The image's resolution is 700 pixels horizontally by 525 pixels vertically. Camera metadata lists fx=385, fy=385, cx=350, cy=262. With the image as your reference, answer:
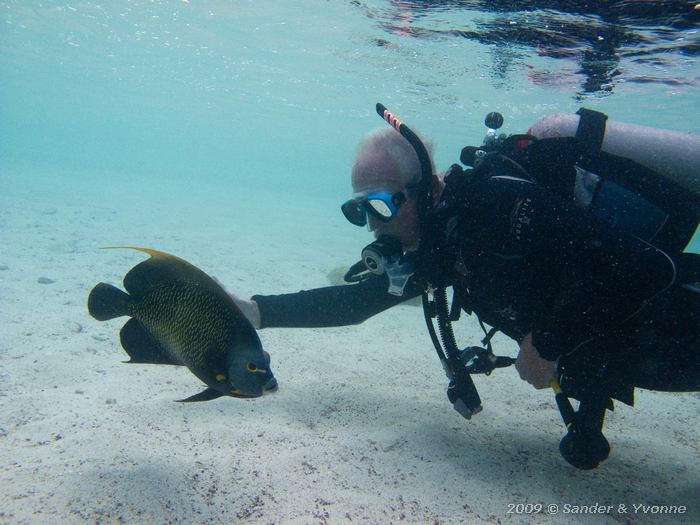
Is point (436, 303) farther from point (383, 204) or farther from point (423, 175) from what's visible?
point (423, 175)

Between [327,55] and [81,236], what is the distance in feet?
44.4

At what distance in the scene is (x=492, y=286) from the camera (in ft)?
8.70

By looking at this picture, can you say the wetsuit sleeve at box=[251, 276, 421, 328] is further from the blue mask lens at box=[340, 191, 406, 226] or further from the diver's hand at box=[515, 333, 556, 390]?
the diver's hand at box=[515, 333, 556, 390]

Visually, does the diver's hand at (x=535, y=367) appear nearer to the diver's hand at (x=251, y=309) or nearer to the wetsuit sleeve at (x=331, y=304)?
the wetsuit sleeve at (x=331, y=304)

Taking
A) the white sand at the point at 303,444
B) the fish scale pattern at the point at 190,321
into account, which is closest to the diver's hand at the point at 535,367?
the white sand at the point at 303,444

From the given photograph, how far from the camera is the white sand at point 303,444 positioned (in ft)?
7.42

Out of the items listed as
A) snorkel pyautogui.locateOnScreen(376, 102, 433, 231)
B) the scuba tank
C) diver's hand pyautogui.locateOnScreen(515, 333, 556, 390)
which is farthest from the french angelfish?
the scuba tank

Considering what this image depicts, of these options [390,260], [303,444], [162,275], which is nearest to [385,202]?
[390,260]

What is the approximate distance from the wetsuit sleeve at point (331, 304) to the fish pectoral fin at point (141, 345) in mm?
1700

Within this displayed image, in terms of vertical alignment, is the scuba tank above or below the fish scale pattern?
A: above

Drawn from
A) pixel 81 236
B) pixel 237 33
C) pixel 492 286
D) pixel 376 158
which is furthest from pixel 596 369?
pixel 237 33

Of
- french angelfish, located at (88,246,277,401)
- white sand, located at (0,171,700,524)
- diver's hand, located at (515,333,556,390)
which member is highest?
french angelfish, located at (88,246,277,401)

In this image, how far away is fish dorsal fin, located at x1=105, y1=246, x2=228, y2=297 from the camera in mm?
1650

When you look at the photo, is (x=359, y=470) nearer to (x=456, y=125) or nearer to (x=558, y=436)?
(x=558, y=436)
